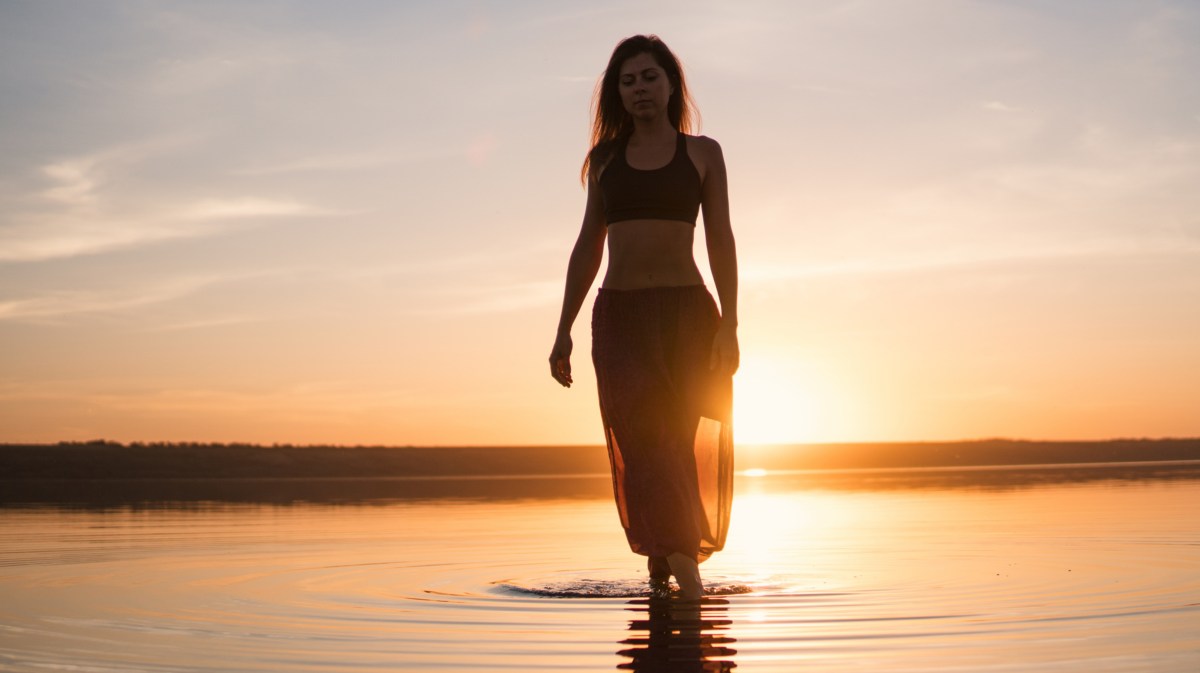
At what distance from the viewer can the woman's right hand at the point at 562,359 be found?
6109 millimetres

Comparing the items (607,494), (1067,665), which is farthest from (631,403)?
(607,494)

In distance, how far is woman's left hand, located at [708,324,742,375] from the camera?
5805 millimetres

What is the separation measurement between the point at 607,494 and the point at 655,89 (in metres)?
12.7

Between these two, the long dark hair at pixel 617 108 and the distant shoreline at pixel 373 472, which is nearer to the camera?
the long dark hair at pixel 617 108

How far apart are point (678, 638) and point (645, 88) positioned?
2578 mm

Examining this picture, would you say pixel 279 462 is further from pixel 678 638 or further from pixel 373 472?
pixel 678 638

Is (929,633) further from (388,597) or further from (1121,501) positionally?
(1121,501)

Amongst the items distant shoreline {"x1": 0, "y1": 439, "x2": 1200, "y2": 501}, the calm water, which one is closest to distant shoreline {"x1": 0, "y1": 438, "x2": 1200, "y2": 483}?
distant shoreline {"x1": 0, "y1": 439, "x2": 1200, "y2": 501}

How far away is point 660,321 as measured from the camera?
5785 millimetres

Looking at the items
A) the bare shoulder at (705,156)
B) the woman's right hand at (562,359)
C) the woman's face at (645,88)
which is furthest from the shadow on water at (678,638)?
the woman's face at (645,88)

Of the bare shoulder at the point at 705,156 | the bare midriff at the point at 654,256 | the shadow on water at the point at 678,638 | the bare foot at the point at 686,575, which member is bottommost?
the shadow on water at the point at 678,638

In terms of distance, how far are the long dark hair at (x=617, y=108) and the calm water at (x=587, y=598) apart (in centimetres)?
198

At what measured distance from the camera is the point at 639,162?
19.6ft

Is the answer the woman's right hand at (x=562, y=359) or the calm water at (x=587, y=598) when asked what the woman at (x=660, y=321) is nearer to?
the woman's right hand at (x=562, y=359)
